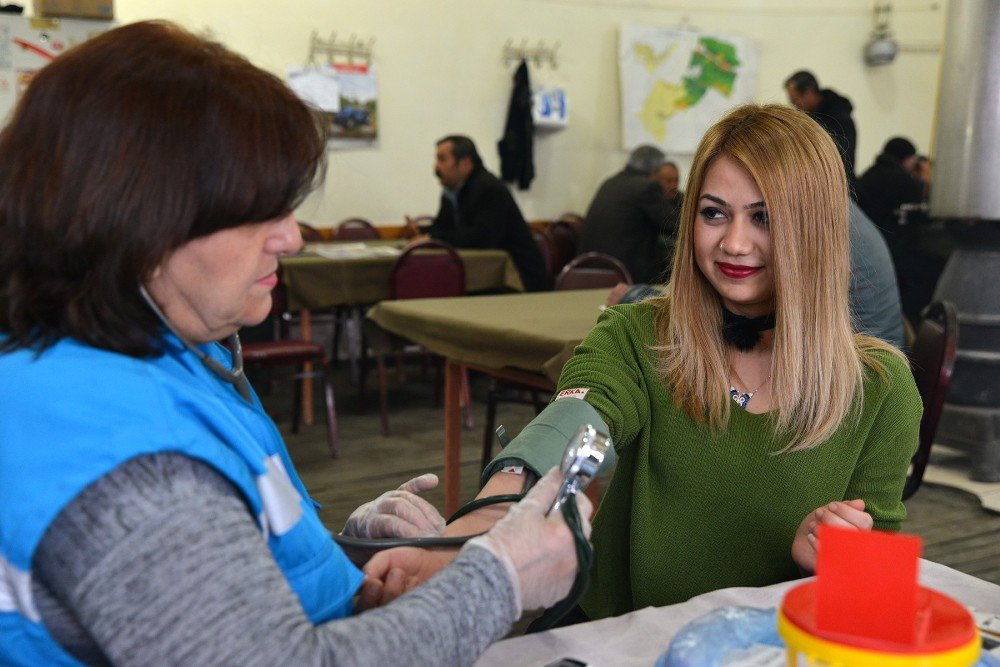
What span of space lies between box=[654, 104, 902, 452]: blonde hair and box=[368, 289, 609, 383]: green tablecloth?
1.20 metres

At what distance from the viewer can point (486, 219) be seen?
551 centimetres

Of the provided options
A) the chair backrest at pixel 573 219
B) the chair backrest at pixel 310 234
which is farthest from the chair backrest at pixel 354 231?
the chair backrest at pixel 573 219

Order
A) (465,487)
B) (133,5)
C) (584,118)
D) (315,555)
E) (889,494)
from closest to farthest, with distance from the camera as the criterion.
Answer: (315,555)
(889,494)
(465,487)
(133,5)
(584,118)

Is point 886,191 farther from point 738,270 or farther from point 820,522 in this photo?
point 820,522

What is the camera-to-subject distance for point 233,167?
0.76m

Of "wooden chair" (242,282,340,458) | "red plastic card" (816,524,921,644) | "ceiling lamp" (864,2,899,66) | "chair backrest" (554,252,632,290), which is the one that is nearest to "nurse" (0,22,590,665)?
"red plastic card" (816,524,921,644)

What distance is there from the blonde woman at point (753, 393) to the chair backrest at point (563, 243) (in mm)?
5711

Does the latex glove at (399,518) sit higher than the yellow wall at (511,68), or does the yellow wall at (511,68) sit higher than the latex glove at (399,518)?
the yellow wall at (511,68)

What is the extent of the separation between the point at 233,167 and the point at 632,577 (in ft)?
3.02

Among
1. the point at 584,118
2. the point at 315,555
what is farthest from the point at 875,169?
the point at 315,555

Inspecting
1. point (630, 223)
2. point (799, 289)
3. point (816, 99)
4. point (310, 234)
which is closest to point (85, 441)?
point (799, 289)

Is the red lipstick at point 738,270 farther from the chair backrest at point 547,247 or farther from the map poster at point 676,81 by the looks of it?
the map poster at point 676,81

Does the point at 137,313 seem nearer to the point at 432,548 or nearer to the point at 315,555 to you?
the point at 315,555

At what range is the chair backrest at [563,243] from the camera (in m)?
7.28
